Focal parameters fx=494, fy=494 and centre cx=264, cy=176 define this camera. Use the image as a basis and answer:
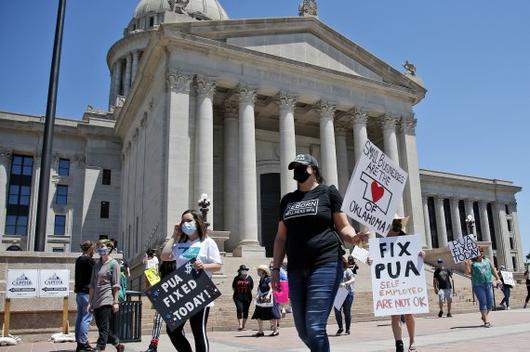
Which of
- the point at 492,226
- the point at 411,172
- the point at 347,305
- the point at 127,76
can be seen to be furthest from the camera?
the point at 492,226

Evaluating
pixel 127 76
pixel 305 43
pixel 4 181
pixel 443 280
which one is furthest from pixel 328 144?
pixel 127 76

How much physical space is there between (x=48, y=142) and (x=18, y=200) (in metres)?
34.9

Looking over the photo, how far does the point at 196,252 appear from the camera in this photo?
6875mm

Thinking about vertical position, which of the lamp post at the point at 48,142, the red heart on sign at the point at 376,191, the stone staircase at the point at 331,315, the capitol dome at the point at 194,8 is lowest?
the stone staircase at the point at 331,315

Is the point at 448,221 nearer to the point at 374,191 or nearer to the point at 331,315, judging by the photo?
the point at 331,315

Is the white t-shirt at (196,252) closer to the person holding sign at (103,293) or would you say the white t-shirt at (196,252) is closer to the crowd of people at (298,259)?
the crowd of people at (298,259)

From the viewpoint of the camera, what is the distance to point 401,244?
26.2ft

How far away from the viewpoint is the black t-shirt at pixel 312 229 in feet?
17.5

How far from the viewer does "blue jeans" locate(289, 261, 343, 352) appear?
496cm

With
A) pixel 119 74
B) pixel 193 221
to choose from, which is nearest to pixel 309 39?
pixel 193 221

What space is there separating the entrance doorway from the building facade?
0.29ft

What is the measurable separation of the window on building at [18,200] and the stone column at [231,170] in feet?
69.1

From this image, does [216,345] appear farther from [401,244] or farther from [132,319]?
[401,244]

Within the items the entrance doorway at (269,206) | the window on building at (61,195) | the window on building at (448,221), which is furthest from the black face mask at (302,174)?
the window on building at (448,221)
